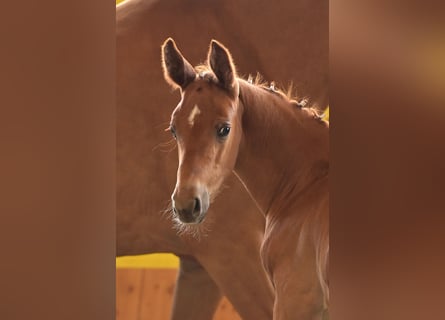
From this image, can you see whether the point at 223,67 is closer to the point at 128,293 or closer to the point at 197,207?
the point at 197,207

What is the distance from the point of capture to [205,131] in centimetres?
229

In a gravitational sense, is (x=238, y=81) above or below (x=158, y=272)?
above

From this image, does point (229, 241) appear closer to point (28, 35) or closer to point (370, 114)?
point (370, 114)

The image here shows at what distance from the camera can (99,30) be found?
2.54 metres

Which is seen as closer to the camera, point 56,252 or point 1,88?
point 1,88

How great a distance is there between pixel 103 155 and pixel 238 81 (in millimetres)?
595

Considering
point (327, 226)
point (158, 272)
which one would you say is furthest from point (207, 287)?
point (327, 226)

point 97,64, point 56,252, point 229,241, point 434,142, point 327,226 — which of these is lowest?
point 56,252

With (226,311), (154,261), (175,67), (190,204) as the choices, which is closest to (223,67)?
(175,67)

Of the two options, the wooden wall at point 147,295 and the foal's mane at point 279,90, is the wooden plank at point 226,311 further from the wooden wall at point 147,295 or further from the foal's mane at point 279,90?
the foal's mane at point 279,90

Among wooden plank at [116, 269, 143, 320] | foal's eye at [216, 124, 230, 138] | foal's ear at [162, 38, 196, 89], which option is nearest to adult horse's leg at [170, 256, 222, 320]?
wooden plank at [116, 269, 143, 320]

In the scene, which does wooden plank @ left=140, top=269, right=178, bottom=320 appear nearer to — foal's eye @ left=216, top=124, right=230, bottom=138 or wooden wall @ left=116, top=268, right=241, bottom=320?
wooden wall @ left=116, top=268, right=241, bottom=320

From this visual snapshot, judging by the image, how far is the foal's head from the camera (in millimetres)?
2299

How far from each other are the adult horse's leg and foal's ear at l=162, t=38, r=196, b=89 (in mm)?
626
